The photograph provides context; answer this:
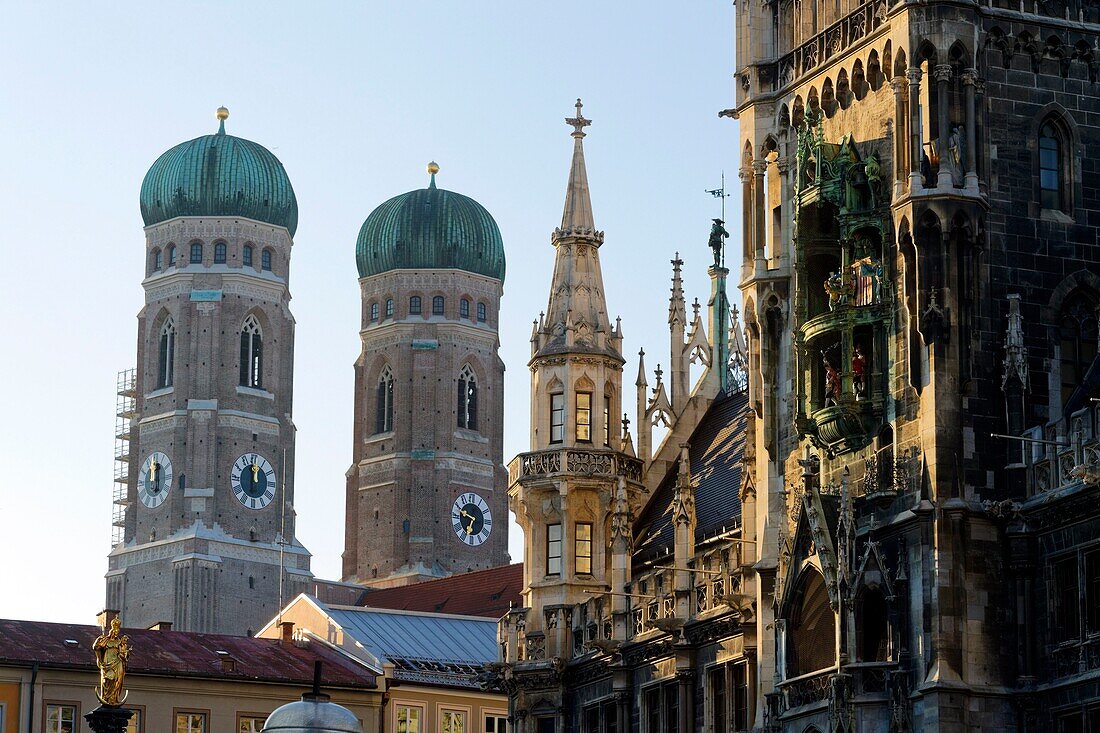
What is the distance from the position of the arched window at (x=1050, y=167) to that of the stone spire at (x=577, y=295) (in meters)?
22.8

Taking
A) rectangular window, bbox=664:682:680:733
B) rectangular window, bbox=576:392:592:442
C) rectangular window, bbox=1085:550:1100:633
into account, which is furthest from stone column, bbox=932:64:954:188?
rectangular window, bbox=576:392:592:442

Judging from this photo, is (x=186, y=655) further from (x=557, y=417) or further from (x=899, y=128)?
(x=899, y=128)

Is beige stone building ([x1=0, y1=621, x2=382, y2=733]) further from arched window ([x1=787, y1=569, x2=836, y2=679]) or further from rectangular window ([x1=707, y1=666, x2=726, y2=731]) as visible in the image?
arched window ([x1=787, y1=569, x2=836, y2=679])

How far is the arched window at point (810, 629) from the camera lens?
58969mm

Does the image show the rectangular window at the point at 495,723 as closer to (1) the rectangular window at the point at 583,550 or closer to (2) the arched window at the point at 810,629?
(1) the rectangular window at the point at 583,550

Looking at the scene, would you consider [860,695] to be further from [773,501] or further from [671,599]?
[671,599]

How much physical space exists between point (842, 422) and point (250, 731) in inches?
1435

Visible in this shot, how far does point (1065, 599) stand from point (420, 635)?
49.8 meters

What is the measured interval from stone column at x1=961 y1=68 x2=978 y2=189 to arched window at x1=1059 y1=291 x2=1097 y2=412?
3557 millimetres

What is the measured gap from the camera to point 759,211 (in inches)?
2589

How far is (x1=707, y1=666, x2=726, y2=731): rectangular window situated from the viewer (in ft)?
227

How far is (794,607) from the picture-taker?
59.9 m

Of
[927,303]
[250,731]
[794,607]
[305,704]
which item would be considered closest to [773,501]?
[794,607]

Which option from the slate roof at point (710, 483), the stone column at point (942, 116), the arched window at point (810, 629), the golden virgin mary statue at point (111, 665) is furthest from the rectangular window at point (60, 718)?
the stone column at point (942, 116)
